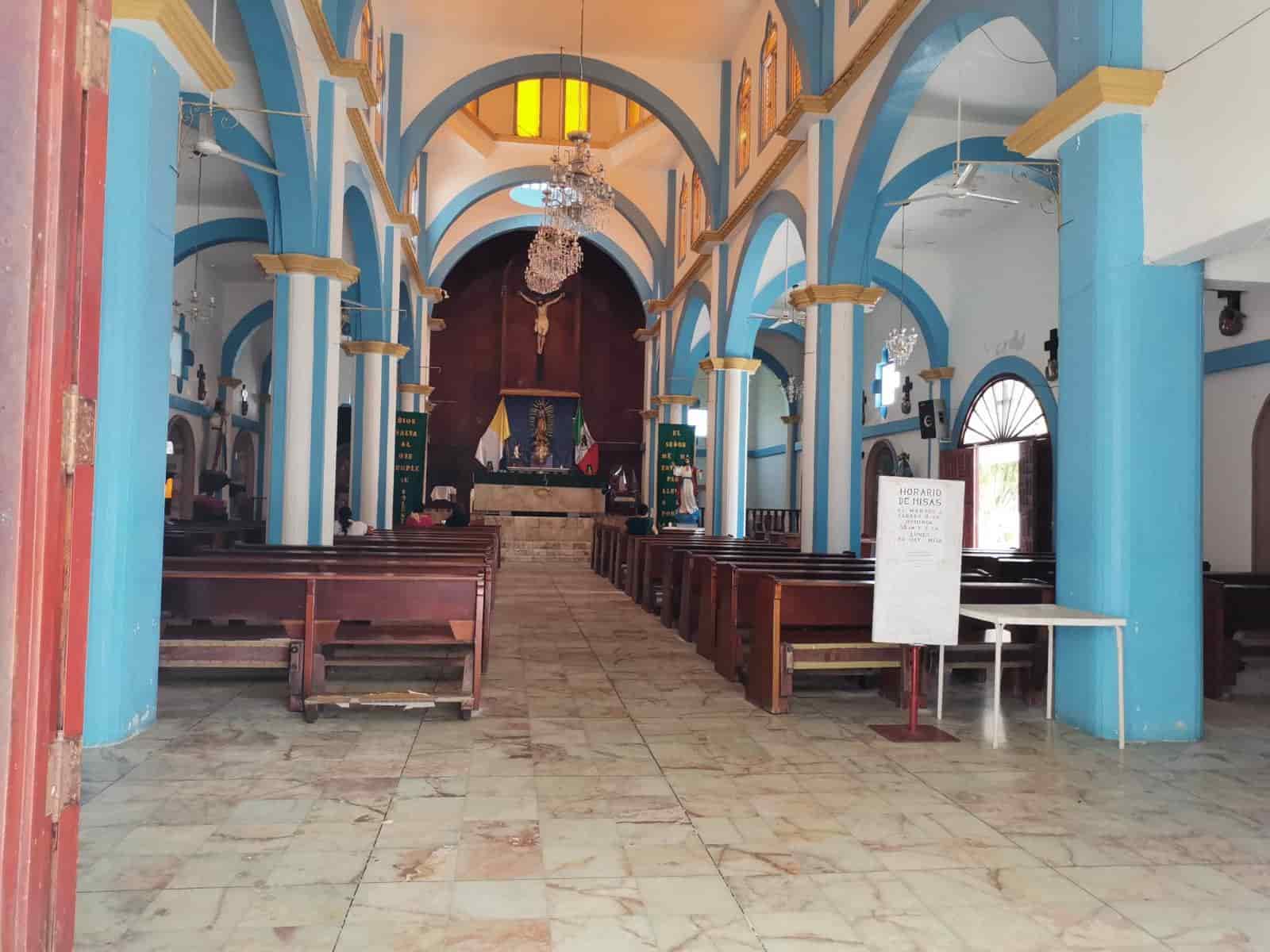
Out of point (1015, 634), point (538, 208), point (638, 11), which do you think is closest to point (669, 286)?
point (538, 208)

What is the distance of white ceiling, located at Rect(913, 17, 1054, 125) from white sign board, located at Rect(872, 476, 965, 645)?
4668mm

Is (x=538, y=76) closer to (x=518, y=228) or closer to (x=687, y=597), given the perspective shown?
(x=518, y=228)

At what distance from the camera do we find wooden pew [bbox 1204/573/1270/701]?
5.89 meters

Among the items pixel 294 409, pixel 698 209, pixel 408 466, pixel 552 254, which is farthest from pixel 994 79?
pixel 408 466

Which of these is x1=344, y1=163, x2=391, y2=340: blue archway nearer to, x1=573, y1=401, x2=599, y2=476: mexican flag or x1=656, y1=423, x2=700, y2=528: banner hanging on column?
x1=656, y1=423, x2=700, y2=528: banner hanging on column

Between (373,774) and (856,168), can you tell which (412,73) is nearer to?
(856,168)

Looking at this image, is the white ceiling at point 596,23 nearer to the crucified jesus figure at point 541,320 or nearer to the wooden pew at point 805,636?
the crucified jesus figure at point 541,320

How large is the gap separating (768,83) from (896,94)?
13.8ft

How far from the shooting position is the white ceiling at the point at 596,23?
12250 mm

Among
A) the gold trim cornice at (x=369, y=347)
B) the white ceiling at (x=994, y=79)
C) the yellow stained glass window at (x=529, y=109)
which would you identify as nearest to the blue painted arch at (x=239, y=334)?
the yellow stained glass window at (x=529, y=109)

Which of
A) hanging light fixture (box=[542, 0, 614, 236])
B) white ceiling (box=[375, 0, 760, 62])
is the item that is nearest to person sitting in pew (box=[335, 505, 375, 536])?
hanging light fixture (box=[542, 0, 614, 236])

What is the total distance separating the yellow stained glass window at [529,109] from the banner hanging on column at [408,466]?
5.76 m

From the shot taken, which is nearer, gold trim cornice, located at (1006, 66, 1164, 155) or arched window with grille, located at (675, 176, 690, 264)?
gold trim cornice, located at (1006, 66, 1164, 155)

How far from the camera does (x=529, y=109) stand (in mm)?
17531
